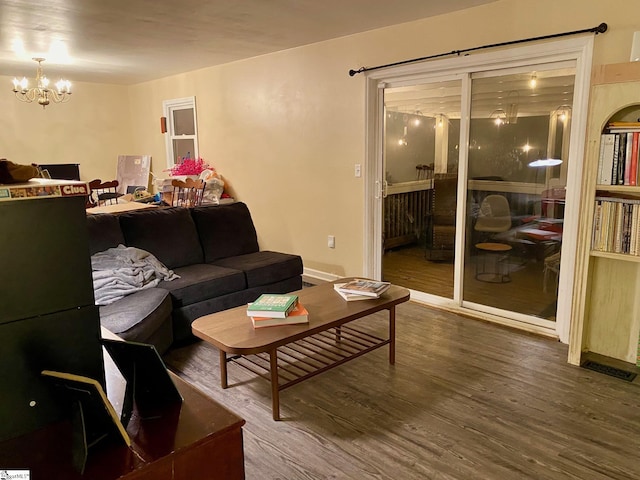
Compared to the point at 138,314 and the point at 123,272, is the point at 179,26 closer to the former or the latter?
the point at 123,272

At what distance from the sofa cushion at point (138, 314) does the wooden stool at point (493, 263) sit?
248 centimetres

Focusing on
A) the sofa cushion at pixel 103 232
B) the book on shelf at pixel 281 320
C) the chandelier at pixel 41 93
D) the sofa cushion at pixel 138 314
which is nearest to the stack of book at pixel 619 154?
the book on shelf at pixel 281 320

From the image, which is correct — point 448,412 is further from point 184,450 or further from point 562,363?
point 184,450

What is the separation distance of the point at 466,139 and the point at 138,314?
2711 mm

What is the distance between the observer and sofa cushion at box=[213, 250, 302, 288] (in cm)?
370

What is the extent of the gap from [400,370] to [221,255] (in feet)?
6.38

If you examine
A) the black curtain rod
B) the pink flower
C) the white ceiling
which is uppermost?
the white ceiling

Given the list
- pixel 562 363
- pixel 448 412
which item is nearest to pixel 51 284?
pixel 448 412

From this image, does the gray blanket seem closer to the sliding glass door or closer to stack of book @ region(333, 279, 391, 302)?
Answer: stack of book @ region(333, 279, 391, 302)

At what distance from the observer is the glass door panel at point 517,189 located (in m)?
3.25

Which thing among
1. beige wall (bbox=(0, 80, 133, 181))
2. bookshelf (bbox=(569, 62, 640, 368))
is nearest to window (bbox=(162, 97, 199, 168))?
beige wall (bbox=(0, 80, 133, 181))

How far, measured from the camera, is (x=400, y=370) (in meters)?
2.86

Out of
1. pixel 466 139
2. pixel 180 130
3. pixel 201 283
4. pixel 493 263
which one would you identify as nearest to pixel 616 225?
pixel 493 263

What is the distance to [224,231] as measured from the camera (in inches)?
163
